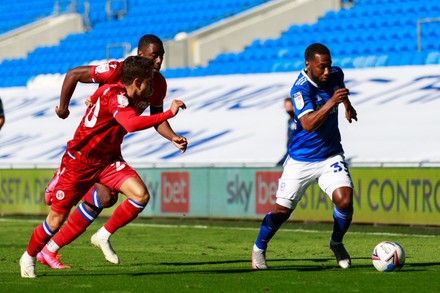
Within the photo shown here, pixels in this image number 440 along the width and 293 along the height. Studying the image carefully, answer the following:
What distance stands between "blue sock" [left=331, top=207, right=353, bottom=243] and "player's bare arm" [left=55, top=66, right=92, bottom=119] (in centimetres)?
251

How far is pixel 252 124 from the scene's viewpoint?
19.7 m

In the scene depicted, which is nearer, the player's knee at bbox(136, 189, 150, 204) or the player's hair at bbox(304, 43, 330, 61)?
the player's knee at bbox(136, 189, 150, 204)

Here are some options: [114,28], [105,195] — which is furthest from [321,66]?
[114,28]

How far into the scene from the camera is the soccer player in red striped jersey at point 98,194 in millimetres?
9656

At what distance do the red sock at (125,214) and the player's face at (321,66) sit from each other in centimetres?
185

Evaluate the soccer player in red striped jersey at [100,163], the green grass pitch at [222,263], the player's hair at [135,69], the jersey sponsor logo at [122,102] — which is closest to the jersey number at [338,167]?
the green grass pitch at [222,263]

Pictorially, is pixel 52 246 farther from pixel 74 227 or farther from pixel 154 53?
pixel 154 53

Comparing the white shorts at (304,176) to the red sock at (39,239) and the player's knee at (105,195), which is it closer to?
the player's knee at (105,195)

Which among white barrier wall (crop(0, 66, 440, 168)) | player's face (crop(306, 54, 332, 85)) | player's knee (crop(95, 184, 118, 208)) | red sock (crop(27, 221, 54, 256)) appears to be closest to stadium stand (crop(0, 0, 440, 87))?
white barrier wall (crop(0, 66, 440, 168))

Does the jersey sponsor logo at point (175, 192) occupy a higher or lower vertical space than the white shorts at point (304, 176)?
lower

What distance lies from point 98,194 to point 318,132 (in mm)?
2006

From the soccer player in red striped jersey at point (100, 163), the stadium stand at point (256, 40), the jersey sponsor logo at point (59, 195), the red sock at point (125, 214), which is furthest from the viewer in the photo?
the stadium stand at point (256, 40)

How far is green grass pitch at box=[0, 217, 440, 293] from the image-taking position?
8.34 meters

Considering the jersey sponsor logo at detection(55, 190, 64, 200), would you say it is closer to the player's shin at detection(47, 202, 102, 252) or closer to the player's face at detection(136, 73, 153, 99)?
the player's shin at detection(47, 202, 102, 252)
